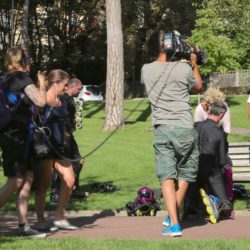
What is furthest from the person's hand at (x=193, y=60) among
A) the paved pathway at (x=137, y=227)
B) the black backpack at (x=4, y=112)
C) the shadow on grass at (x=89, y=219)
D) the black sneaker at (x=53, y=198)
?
the black sneaker at (x=53, y=198)

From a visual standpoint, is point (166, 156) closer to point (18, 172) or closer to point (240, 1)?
point (18, 172)

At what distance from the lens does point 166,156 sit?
637 cm

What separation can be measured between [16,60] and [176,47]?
1.64 meters

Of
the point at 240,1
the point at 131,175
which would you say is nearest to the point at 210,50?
the point at 240,1

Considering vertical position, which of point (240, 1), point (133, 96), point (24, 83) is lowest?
point (133, 96)

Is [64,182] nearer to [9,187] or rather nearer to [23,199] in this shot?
[23,199]

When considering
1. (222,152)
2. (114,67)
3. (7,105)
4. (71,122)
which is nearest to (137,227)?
(222,152)

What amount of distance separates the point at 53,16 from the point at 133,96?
8.83m

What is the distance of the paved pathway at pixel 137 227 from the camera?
638cm

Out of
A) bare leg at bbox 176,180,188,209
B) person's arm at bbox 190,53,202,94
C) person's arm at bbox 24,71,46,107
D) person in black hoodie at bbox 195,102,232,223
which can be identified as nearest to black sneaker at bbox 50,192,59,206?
person in black hoodie at bbox 195,102,232,223

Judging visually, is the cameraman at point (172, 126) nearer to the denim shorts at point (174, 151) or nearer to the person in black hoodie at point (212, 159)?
the denim shorts at point (174, 151)

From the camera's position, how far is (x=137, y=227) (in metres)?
6.86

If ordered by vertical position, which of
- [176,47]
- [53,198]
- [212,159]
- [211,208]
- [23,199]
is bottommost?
[53,198]

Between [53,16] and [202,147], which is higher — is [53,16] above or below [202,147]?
above
